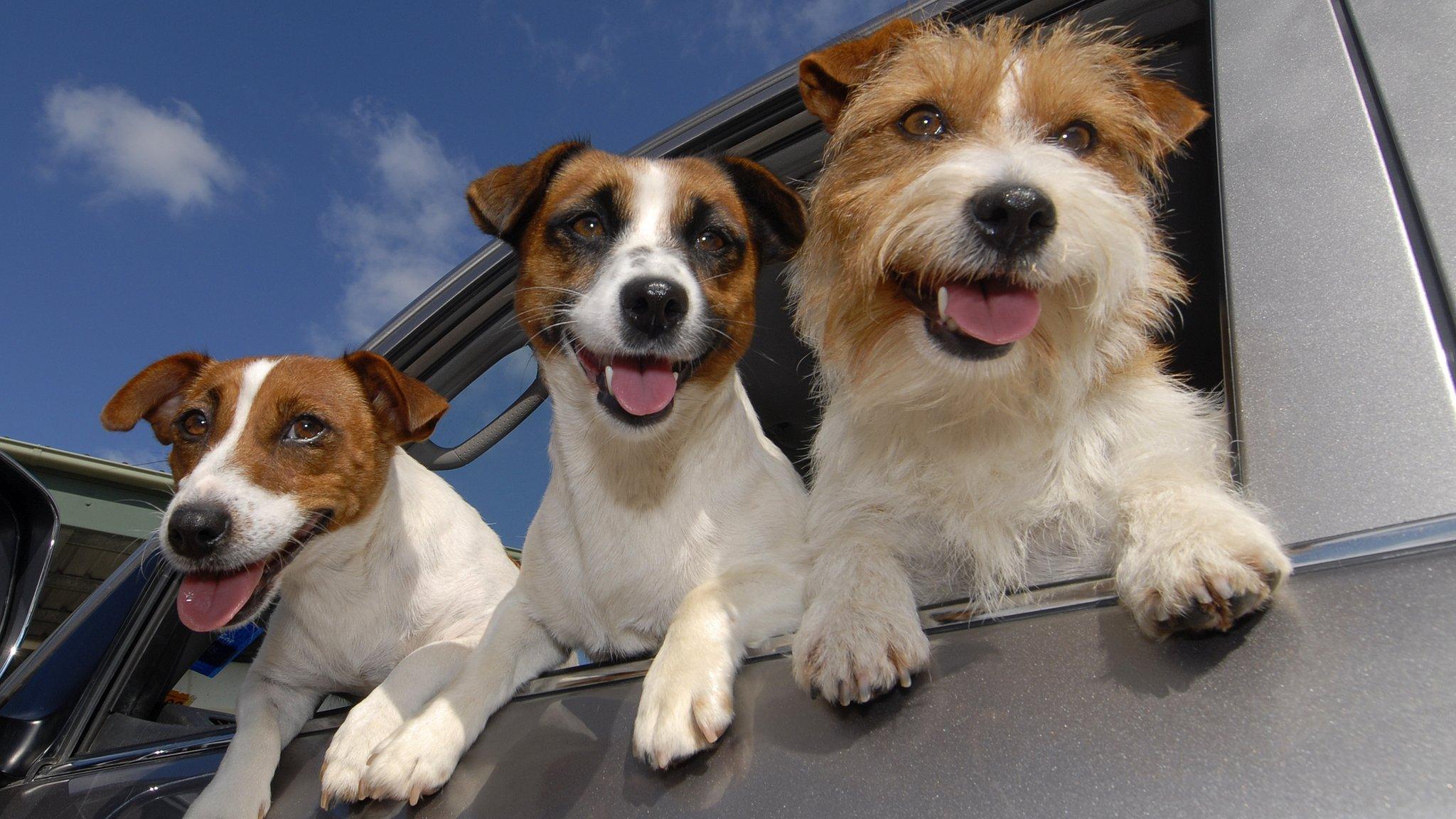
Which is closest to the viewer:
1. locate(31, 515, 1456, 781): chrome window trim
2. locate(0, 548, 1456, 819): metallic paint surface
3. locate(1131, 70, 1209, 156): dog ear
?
locate(0, 548, 1456, 819): metallic paint surface

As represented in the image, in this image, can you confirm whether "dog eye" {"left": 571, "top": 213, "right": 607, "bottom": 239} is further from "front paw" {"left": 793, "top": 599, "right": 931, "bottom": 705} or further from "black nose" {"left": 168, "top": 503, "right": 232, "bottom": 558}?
"front paw" {"left": 793, "top": 599, "right": 931, "bottom": 705}

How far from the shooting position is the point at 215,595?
2143mm

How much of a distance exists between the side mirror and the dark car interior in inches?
18.0

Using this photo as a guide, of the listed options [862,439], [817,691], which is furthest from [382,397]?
[817,691]

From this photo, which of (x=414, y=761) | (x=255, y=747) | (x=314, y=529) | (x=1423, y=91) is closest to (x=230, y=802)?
(x=255, y=747)

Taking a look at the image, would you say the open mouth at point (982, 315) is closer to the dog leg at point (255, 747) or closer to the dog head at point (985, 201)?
the dog head at point (985, 201)

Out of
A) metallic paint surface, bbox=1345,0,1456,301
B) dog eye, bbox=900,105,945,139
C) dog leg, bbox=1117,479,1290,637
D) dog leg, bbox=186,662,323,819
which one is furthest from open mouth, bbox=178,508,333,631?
metallic paint surface, bbox=1345,0,1456,301

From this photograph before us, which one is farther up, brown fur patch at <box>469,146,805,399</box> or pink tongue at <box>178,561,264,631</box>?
brown fur patch at <box>469,146,805,399</box>

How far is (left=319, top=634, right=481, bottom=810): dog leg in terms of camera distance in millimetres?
1557

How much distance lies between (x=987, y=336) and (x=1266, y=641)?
0.76m

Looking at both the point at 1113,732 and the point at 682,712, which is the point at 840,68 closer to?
the point at 682,712

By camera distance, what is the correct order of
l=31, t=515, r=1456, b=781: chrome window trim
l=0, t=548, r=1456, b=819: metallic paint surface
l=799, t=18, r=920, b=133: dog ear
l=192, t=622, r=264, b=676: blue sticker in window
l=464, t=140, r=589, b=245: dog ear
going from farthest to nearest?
l=192, t=622, r=264, b=676: blue sticker in window < l=464, t=140, r=589, b=245: dog ear < l=799, t=18, r=920, b=133: dog ear < l=31, t=515, r=1456, b=781: chrome window trim < l=0, t=548, r=1456, b=819: metallic paint surface

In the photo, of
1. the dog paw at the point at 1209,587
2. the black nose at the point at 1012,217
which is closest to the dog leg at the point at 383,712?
the dog paw at the point at 1209,587

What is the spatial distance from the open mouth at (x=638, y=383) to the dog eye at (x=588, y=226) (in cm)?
33
